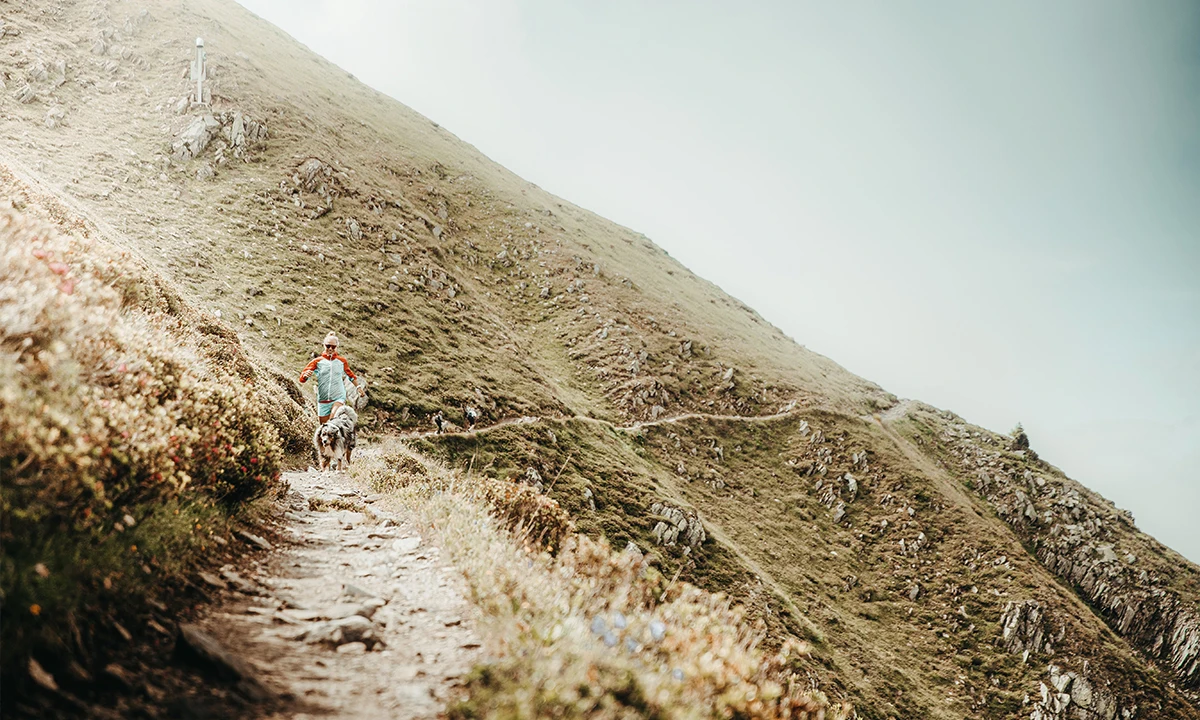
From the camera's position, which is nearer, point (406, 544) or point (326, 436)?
point (406, 544)

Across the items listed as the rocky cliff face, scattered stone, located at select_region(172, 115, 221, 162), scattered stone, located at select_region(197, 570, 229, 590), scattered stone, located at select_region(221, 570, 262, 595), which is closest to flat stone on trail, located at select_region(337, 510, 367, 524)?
scattered stone, located at select_region(221, 570, 262, 595)

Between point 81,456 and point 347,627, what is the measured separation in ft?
8.39

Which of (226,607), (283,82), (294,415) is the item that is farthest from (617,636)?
(283,82)

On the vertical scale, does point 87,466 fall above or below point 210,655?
above

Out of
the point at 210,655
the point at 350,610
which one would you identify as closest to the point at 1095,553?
the point at 350,610

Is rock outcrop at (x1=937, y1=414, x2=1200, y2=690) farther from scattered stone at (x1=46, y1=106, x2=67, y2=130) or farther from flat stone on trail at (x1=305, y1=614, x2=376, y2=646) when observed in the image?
scattered stone at (x1=46, y1=106, x2=67, y2=130)

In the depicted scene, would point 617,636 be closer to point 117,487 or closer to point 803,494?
point 117,487

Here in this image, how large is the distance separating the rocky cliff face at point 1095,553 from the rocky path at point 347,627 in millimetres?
61443

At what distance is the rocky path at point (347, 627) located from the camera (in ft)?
13.2

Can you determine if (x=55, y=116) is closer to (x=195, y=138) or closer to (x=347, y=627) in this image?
(x=195, y=138)

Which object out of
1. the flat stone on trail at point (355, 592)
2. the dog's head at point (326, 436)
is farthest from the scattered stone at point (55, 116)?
the flat stone on trail at point (355, 592)

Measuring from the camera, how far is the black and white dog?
51.3 ft

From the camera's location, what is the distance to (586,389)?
5972 cm

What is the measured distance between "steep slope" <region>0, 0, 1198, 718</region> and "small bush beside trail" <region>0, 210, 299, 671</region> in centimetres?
2061
